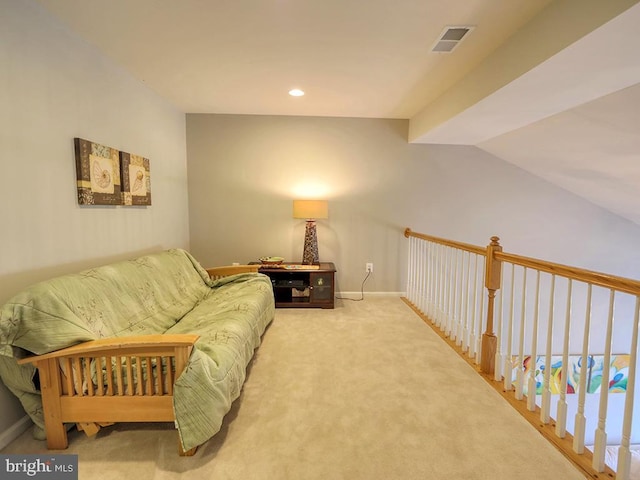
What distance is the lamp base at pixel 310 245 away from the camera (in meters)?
3.78

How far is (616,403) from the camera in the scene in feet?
13.4

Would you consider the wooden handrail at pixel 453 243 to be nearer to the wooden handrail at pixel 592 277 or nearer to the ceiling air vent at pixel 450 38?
the wooden handrail at pixel 592 277

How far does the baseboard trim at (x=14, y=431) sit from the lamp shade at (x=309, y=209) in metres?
2.60

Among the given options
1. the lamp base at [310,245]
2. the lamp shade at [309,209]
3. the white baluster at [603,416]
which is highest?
the lamp shade at [309,209]

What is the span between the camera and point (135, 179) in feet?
8.87

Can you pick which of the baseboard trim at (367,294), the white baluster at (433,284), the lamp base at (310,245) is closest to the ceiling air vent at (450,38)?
the white baluster at (433,284)

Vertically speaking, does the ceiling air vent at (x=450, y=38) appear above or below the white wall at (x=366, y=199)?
above

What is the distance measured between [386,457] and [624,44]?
220 cm

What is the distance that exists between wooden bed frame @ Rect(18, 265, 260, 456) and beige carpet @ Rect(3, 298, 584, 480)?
0.14 meters

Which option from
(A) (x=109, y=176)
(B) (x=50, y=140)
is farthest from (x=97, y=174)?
(B) (x=50, y=140)

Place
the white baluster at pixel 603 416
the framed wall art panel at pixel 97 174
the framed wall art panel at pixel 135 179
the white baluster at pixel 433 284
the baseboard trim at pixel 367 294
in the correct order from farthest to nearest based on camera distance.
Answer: the baseboard trim at pixel 367 294 < the white baluster at pixel 433 284 < the framed wall art panel at pixel 135 179 < the framed wall art panel at pixel 97 174 < the white baluster at pixel 603 416

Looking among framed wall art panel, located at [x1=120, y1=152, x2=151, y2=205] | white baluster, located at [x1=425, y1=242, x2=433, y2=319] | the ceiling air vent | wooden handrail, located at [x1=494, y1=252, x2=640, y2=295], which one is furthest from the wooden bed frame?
white baluster, located at [x1=425, y1=242, x2=433, y2=319]

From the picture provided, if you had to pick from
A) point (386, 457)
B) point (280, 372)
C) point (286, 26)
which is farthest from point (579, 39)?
point (280, 372)

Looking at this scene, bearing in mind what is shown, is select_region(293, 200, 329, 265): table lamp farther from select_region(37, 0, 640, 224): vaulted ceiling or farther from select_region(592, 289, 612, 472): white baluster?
select_region(592, 289, 612, 472): white baluster
